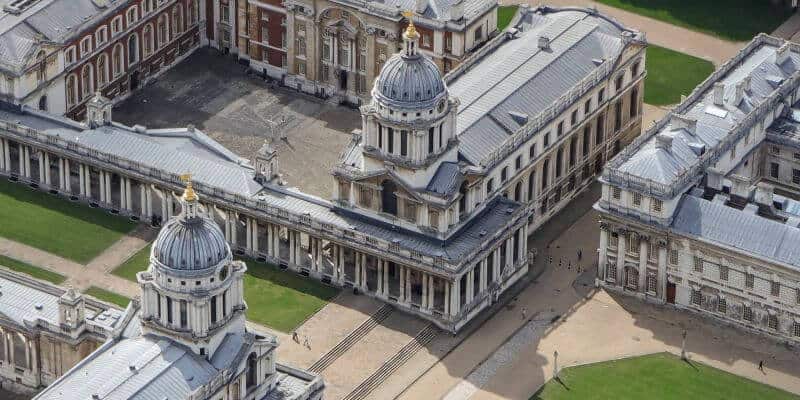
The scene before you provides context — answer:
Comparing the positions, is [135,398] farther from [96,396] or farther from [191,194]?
[191,194]

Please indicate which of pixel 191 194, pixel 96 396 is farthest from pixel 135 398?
pixel 191 194

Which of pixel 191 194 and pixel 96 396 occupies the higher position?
pixel 191 194

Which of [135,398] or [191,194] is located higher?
[191,194]
